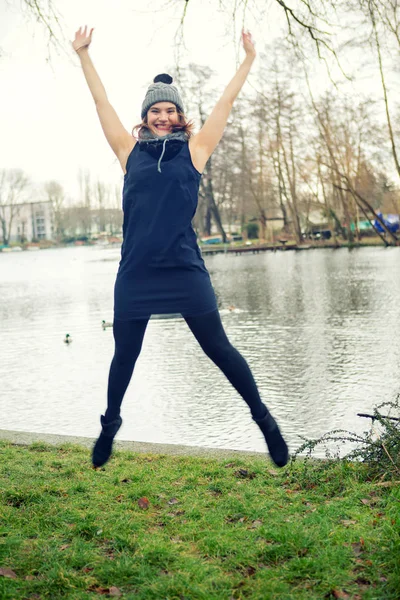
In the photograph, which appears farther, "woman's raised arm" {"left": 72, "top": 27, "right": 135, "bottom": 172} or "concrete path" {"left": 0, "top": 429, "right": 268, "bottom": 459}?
"concrete path" {"left": 0, "top": 429, "right": 268, "bottom": 459}

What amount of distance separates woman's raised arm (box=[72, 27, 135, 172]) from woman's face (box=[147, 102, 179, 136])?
121mm

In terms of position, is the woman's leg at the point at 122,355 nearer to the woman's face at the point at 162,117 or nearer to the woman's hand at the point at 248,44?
the woman's face at the point at 162,117

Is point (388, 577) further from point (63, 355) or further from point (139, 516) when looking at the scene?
point (63, 355)

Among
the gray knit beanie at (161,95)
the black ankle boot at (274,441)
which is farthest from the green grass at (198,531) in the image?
the gray knit beanie at (161,95)

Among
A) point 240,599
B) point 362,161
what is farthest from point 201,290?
point 362,161

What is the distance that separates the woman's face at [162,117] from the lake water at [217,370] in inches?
156

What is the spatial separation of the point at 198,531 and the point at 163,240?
1661 mm

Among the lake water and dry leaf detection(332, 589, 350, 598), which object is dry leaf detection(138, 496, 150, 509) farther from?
the lake water

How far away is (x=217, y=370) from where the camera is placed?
11.5 metres

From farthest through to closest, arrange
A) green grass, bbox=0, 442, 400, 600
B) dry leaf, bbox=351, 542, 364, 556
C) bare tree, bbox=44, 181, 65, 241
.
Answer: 1. bare tree, bbox=44, 181, 65, 241
2. dry leaf, bbox=351, 542, 364, 556
3. green grass, bbox=0, 442, 400, 600

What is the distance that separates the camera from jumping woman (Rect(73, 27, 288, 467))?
3.33 m

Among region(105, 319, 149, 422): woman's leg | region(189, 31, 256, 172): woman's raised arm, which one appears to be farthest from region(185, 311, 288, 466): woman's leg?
region(189, 31, 256, 172): woman's raised arm

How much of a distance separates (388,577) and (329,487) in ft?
5.38

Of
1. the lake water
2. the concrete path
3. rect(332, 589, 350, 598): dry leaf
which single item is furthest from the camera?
the lake water
